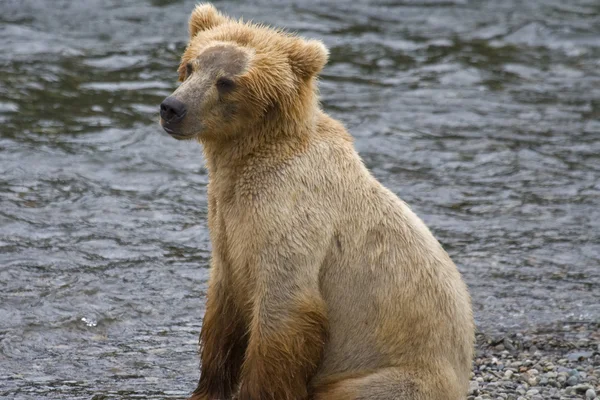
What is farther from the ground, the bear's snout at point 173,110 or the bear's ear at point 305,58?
the bear's ear at point 305,58

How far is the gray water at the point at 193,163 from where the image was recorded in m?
8.41

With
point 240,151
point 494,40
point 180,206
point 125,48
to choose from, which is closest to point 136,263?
point 180,206

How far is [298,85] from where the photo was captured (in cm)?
605

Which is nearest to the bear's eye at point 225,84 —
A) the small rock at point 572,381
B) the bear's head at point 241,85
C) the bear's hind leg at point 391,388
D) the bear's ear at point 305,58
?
the bear's head at point 241,85

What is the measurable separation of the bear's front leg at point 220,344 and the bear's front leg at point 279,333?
0.42 metres

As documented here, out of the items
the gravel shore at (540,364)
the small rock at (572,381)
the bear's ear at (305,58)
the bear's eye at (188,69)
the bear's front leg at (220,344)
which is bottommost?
the gravel shore at (540,364)

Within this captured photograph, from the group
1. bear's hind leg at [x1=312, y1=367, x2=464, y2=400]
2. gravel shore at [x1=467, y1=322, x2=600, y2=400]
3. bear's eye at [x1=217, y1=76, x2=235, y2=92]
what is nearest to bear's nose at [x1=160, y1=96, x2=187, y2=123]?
bear's eye at [x1=217, y1=76, x2=235, y2=92]

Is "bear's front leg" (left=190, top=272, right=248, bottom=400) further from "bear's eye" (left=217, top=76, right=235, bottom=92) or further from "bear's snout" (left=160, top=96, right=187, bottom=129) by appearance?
"bear's eye" (left=217, top=76, right=235, bottom=92)

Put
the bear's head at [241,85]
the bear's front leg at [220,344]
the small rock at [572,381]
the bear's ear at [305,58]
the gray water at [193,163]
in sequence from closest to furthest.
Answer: the bear's head at [241,85]
the bear's ear at [305,58]
the bear's front leg at [220,344]
the small rock at [572,381]
the gray water at [193,163]

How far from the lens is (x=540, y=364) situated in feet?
25.6

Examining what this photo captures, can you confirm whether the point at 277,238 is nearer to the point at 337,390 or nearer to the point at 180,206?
the point at 337,390

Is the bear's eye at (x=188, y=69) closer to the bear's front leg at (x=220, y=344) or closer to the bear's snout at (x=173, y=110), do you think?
the bear's snout at (x=173, y=110)

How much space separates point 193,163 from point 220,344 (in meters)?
6.06

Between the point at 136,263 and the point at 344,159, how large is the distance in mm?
3931
